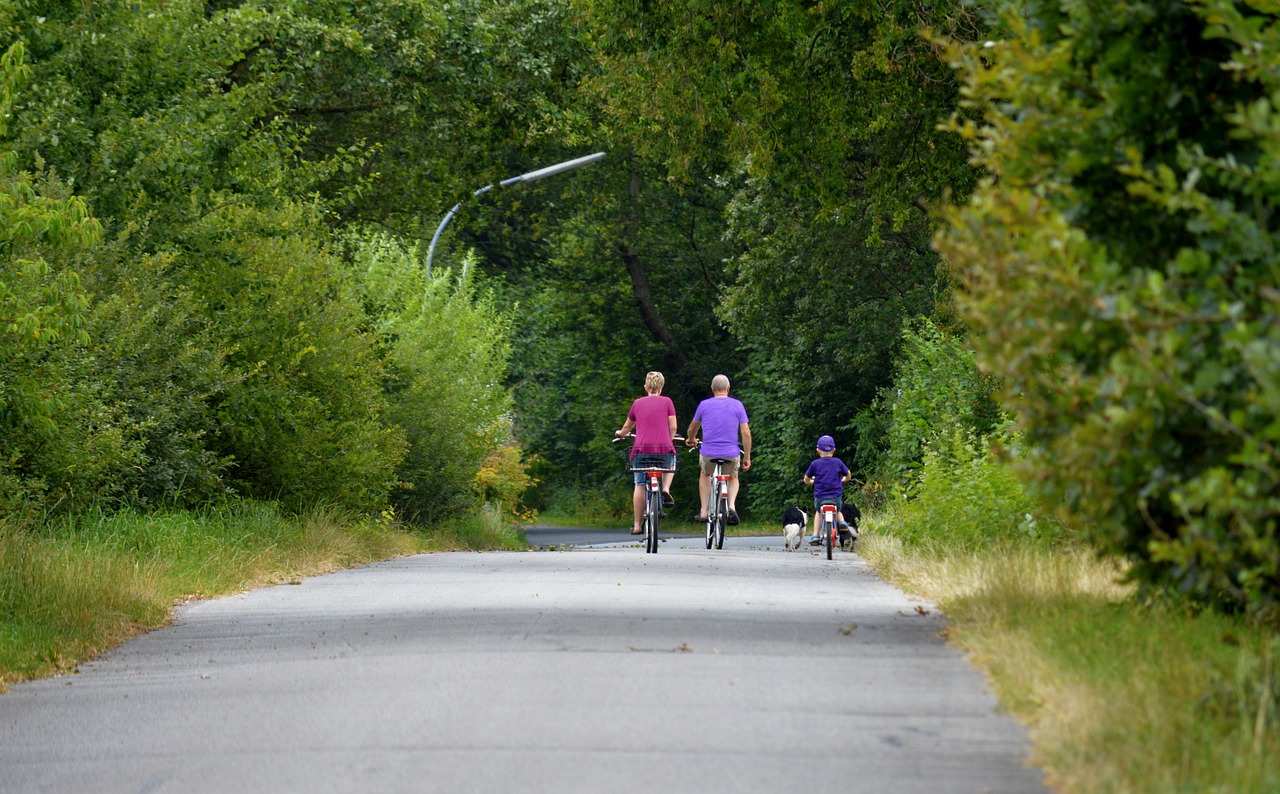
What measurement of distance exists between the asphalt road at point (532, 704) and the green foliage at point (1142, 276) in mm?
1071

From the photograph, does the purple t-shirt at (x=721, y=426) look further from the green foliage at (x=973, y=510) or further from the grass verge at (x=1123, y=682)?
the grass verge at (x=1123, y=682)

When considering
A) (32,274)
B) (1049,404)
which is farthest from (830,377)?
(1049,404)

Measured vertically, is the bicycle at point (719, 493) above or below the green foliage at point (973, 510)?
below

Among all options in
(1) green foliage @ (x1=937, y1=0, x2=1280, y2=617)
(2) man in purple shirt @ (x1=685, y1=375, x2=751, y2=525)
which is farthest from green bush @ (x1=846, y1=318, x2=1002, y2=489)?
(1) green foliage @ (x1=937, y1=0, x2=1280, y2=617)

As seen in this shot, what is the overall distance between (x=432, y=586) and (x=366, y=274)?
12237 mm

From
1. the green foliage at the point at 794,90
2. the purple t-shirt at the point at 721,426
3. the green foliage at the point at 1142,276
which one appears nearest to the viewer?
the green foliage at the point at 1142,276

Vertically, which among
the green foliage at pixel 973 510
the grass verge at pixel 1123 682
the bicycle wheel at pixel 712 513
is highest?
the grass verge at pixel 1123 682

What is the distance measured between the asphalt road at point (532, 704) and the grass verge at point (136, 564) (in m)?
0.29

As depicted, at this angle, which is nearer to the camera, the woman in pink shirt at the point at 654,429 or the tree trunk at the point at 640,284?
the woman in pink shirt at the point at 654,429

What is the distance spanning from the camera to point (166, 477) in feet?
56.3

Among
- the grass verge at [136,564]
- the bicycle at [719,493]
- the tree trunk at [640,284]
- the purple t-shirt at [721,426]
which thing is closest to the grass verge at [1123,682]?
the grass verge at [136,564]

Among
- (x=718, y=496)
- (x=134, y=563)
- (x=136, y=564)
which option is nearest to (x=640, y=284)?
(x=718, y=496)

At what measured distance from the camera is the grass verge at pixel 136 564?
1105cm

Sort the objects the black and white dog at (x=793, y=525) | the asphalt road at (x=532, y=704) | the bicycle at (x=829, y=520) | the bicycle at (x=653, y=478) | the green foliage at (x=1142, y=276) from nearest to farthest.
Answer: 1. the green foliage at (x=1142, y=276)
2. the asphalt road at (x=532, y=704)
3. the bicycle at (x=829, y=520)
4. the bicycle at (x=653, y=478)
5. the black and white dog at (x=793, y=525)
